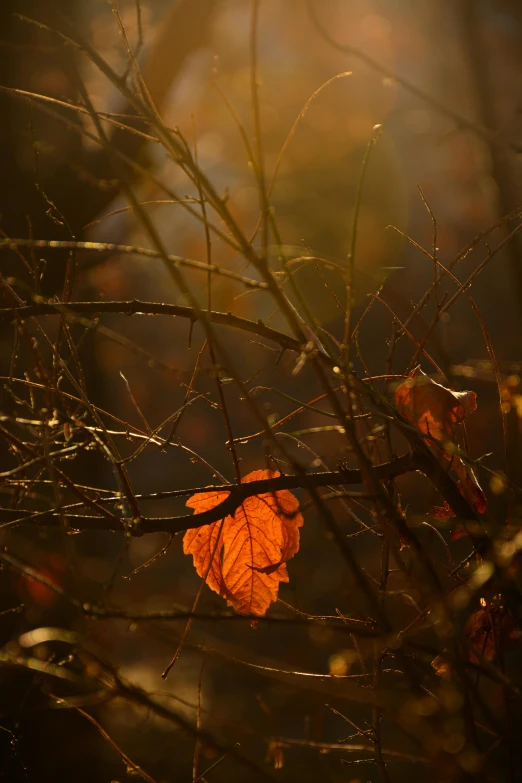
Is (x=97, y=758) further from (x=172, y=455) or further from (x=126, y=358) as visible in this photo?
(x=126, y=358)

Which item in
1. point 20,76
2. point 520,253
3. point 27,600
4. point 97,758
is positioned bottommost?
point 97,758

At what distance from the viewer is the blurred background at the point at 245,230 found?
865 millimetres

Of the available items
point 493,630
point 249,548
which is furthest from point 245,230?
point 493,630

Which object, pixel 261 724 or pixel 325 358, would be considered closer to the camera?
pixel 325 358

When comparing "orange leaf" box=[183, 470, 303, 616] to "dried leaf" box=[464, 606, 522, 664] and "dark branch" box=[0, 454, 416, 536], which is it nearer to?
"dark branch" box=[0, 454, 416, 536]

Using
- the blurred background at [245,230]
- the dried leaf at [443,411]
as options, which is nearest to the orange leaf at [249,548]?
the blurred background at [245,230]

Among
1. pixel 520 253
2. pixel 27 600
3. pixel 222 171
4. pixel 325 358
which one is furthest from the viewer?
pixel 222 171

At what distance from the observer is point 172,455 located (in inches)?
464

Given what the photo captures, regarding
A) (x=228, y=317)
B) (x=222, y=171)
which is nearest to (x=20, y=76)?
(x=228, y=317)

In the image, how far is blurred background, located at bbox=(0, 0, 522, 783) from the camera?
2.84 feet

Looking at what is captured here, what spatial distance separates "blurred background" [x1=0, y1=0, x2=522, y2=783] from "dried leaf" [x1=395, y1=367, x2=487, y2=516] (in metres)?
0.06

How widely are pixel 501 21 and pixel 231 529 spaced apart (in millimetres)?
11860

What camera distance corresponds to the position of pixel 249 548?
3.40 ft

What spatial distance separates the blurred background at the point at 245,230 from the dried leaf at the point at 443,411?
0.06m
